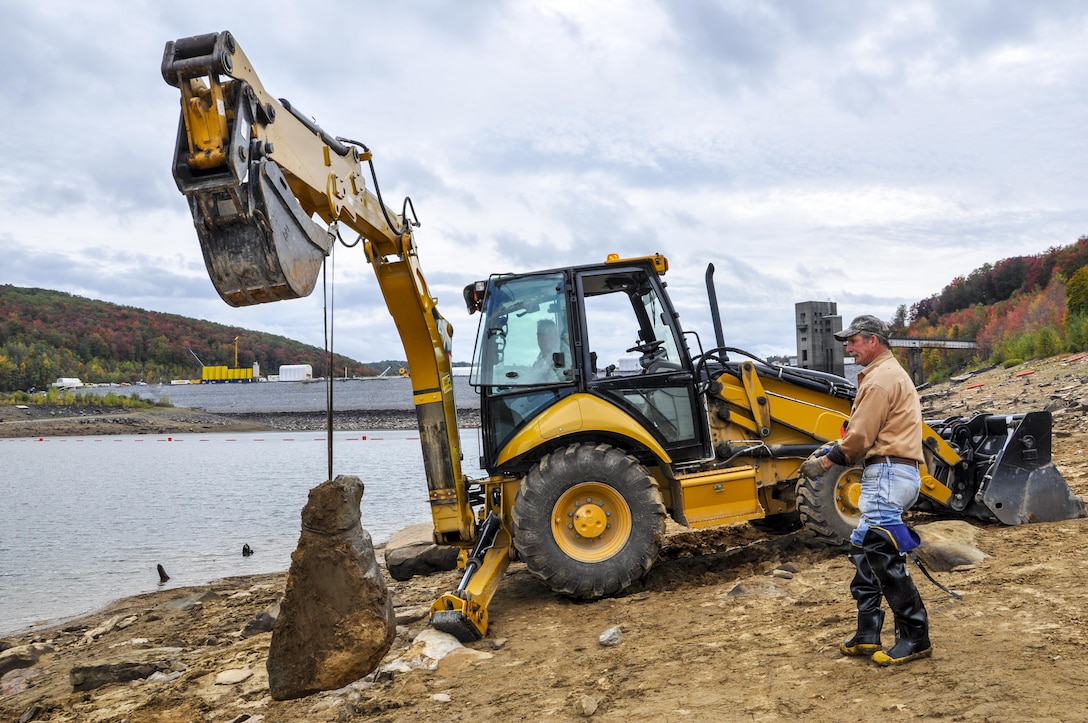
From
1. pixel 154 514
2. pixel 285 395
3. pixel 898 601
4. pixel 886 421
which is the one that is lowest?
pixel 154 514

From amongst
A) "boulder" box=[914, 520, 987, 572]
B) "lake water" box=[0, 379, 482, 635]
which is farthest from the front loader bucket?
"lake water" box=[0, 379, 482, 635]

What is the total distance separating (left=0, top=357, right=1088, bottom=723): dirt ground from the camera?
3998 millimetres

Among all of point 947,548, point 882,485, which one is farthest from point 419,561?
point 882,485

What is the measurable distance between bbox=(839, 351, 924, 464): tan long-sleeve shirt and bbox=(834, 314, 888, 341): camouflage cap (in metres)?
0.20

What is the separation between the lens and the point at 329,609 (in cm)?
550

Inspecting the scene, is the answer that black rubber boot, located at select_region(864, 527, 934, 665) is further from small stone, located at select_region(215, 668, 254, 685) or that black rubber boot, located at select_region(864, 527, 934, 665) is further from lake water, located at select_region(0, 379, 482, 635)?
lake water, located at select_region(0, 379, 482, 635)

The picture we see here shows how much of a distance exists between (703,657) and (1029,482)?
4.19 metres

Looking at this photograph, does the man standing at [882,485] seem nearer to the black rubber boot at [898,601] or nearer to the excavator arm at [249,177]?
the black rubber boot at [898,601]

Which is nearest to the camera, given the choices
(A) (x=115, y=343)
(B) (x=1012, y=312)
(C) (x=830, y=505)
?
(C) (x=830, y=505)

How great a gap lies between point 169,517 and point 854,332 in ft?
53.3

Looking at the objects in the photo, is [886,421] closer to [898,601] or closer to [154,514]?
[898,601]

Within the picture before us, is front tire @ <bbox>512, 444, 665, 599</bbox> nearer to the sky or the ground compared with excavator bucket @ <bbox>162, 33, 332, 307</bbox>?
nearer to the ground

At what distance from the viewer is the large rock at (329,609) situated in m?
5.37

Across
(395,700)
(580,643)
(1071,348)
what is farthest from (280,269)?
(1071,348)
